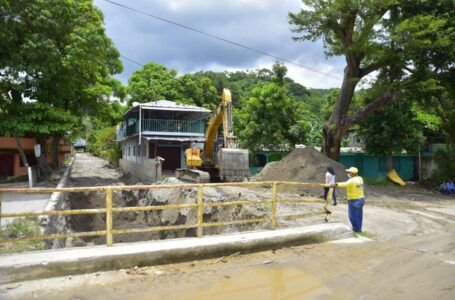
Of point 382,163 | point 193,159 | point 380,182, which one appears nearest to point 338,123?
point 380,182

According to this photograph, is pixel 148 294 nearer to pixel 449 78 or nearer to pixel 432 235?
A: pixel 432 235

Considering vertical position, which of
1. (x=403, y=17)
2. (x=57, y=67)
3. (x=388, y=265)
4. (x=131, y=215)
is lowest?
(x=131, y=215)

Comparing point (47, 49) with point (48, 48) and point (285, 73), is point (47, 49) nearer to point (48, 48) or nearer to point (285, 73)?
point (48, 48)

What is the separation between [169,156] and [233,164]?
15.2m

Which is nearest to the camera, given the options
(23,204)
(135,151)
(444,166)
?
(23,204)

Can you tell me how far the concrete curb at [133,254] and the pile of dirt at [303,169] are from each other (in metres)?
11.1

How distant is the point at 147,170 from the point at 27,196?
40.8ft

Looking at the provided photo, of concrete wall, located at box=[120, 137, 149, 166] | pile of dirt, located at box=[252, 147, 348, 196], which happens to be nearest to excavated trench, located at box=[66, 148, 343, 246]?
pile of dirt, located at box=[252, 147, 348, 196]

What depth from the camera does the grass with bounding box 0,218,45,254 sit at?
729 cm

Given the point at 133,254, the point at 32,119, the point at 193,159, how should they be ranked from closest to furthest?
the point at 133,254 < the point at 32,119 < the point at 193,159

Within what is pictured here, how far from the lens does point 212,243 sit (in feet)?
21.7

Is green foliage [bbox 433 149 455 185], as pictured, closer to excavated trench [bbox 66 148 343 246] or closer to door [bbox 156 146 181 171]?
excavated trench [bbox 66 148 343 246]

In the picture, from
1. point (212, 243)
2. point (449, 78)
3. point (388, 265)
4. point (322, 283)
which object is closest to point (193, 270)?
point (212, 243)

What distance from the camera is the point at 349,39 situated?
21.4 metres
